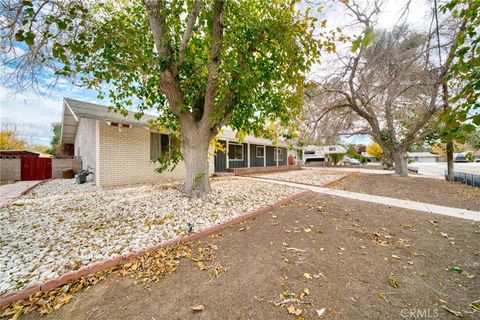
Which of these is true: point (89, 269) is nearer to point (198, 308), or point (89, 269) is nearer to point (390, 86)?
point (198, 308)

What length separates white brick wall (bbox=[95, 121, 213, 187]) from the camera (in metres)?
8.28

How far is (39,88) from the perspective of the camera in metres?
4.52

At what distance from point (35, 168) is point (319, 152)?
36.3 meters

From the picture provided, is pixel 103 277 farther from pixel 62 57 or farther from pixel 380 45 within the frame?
pixel 380 45

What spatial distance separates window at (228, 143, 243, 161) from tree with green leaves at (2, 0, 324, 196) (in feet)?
29.2

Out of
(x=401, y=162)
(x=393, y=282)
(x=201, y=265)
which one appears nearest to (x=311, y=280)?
(x=393, y=282)

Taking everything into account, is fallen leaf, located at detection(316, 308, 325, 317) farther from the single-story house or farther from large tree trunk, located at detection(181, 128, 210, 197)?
the single-story house

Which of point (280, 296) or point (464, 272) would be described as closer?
point (280, 296)

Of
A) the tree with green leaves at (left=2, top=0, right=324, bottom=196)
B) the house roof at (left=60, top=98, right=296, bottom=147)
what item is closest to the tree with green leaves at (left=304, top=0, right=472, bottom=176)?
the tree with green leaves at (left=2, top=0, right=324, bottom=196)

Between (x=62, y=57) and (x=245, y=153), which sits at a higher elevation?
(x=62, y=57)

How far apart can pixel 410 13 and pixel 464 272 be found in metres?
4.52

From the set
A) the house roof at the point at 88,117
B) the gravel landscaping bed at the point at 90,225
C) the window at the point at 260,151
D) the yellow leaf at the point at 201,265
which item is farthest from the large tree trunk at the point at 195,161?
the window at the point at 260,151

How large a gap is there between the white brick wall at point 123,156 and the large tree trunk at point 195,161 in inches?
190

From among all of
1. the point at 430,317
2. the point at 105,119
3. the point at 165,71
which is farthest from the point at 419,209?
the point at 105,119
